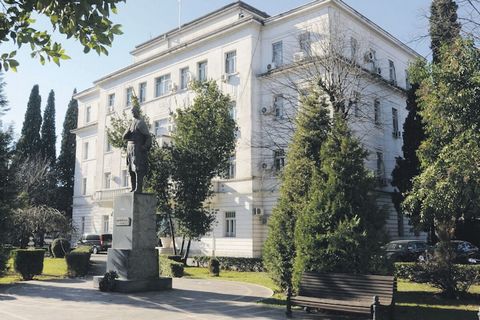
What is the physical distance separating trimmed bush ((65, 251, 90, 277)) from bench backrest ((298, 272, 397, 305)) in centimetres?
1098

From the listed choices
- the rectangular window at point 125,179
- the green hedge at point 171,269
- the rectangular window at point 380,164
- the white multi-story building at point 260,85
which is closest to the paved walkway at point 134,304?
the green hedge at point 171,269

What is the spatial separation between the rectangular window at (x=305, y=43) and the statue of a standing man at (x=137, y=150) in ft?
48.7

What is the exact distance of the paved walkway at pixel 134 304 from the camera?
30.9ft

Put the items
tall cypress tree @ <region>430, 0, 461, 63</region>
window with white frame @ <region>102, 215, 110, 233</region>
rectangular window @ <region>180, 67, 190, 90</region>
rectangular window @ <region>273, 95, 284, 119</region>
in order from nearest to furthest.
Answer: tall cypress tree @ <region>430, 0, 461, 63</region>
rectangular window @ <region>273, 95, 284, 119</region>
rectangular window @ <region>180, 67, 190, 90</region>
window with white frame @ <region>102, 215, 110, 233</region>

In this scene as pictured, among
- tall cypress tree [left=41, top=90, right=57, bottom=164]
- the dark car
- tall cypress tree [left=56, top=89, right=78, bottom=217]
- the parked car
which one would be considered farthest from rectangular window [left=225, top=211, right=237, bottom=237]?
tall cypress tree [left=41, top=90, right=57, bottom=164]

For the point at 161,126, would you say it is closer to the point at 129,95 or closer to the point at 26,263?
the point at 129,95

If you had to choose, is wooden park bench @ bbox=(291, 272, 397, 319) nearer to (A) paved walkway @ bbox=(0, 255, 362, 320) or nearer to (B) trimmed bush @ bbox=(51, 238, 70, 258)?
(A) paved walkway @ bbox=(0, 255, 362, 320)

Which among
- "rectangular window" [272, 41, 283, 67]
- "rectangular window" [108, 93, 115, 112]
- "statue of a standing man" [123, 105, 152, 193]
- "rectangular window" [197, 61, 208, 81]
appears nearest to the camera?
"statue of a standing man" [123, 105, 152, 193]

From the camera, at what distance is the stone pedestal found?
12.7m

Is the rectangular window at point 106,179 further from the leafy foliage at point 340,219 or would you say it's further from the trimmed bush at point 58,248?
the leafy foliage at point 340,219

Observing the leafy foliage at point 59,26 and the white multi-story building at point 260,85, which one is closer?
the leafy foliage at point 59,26

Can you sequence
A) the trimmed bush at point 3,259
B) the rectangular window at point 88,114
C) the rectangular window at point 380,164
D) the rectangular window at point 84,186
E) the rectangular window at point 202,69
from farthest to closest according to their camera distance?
the rectangular window at point 88,114
the rectangular window at point 84,186
the rectangular window at point 202,69
the rectangular window at point 380,164
the trimmed bush at point 3,259

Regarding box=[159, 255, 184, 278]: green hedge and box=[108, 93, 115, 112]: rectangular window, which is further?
box=[108, 93, 115, 112]: rectangular window

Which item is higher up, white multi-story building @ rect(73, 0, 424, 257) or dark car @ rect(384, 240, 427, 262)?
white multi-story building @ rect(73, 0, 424, 257)
